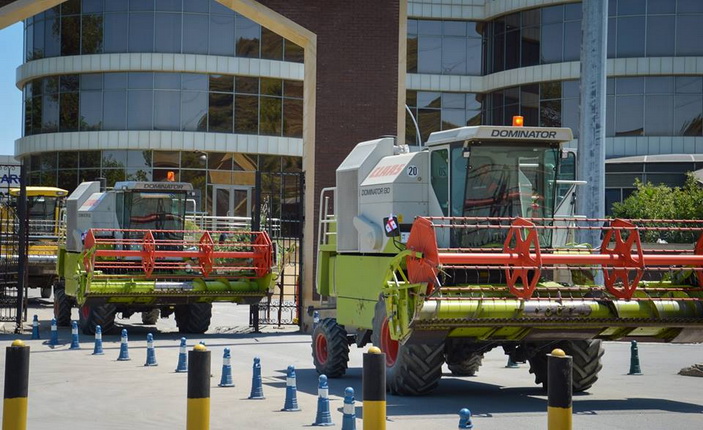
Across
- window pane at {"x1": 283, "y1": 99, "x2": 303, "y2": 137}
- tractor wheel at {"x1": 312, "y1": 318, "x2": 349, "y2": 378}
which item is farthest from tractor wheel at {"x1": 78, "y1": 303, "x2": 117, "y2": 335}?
window pane at {"x1": 283, "y1": 99, "x2": 303, "y2": 137}

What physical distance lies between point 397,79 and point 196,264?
21.4 feet

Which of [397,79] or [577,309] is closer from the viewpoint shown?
[577,309]

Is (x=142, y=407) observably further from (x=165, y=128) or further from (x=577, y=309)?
(x=165, y=128)

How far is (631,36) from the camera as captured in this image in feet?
186

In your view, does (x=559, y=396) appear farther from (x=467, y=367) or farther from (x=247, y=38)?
(x=247, y=38)

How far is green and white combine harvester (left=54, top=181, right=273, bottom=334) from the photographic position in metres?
27.1

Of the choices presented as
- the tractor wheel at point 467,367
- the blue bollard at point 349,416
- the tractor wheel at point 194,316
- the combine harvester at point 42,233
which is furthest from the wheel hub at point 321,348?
the combine harvester at point 42,233

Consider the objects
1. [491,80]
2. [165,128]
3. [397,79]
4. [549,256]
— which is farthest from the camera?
[491,80]

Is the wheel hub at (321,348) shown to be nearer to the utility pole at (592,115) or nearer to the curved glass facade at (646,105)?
the utility pole at (592,115)

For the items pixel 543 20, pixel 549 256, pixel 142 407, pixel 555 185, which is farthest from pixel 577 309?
pixel 543 20

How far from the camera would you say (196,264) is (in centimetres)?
2980

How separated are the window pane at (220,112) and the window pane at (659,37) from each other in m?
19.4

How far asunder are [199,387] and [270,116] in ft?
174

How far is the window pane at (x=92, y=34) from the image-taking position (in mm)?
59891
